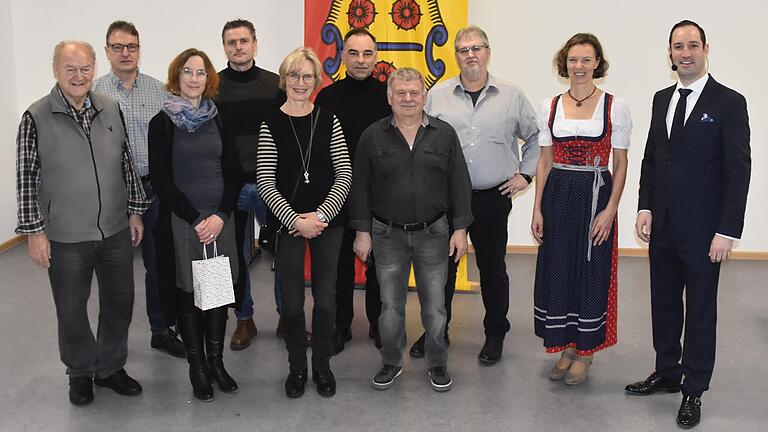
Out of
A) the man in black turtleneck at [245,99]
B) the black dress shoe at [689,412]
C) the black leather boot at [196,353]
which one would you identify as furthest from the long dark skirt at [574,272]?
the black leather boot at [196,353]

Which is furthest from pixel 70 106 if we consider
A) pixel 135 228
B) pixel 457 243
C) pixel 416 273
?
pixel 457 243

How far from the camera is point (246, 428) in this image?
3264mm

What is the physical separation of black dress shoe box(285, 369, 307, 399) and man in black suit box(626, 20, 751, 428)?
5.43 ft

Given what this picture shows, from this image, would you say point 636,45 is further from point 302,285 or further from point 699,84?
point 302,285

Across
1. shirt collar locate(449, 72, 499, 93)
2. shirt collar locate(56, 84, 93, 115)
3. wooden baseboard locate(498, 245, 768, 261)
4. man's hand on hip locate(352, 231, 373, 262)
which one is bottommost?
wooden baseboard locate(498, 245, 768, 261)

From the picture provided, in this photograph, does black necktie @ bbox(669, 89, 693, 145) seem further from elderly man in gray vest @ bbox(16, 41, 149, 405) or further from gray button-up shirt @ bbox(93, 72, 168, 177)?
gray button-up shirt @ bbox(93, 72, 168, 177)

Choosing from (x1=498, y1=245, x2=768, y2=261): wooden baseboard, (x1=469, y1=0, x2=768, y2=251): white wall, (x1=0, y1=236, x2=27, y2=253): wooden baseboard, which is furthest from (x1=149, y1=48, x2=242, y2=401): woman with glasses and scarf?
(x1=0, y1=236, x2=27, y2=253): wooden baseboard

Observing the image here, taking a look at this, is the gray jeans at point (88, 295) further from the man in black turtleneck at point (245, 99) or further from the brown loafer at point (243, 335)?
the brown loafer at point (243, 335)

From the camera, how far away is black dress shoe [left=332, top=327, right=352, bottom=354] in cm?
410

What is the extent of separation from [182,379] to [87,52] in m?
1.60

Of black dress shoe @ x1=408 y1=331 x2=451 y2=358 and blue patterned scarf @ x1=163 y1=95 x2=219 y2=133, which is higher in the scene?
blue patterned scarf @ x1=163 y1=95 x2=219 y2=133

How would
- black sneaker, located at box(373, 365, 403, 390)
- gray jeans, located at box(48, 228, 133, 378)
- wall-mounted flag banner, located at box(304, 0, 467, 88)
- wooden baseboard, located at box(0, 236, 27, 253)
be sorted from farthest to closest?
wooden baseboard, located at box(0, 236, 27, 253) → wall-mounted flag banner, located at box(304, 0, 467, 88) → black sneaker, located at box(373, 365, 403, 390) → gray jeans, located at box(48, 228, 133, 378)

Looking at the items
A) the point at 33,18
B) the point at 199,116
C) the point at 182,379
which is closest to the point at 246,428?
the point at 182,379

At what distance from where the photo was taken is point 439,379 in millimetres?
3627
